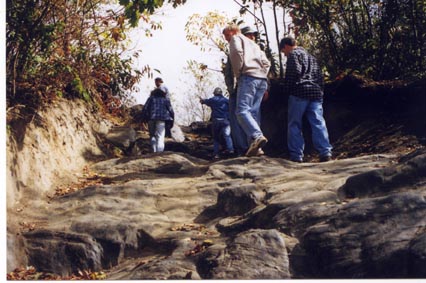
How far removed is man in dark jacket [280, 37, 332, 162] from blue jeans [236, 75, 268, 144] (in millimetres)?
445

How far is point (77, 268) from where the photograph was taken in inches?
214

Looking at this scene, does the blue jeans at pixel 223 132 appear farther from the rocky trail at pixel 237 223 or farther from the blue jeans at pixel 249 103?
the rocky trail at pixel 237 223

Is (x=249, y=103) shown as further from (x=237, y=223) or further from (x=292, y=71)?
(x=237, y=223)

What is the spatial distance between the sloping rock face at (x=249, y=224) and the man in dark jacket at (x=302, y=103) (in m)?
0.45

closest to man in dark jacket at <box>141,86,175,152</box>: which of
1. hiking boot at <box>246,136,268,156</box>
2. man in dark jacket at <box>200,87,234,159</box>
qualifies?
man in dark jacket at <box>200,87,234,159</box>

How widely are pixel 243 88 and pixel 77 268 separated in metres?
3.60

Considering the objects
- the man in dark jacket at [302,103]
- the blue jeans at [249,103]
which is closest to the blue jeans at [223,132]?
the blue jeans at [249,103]

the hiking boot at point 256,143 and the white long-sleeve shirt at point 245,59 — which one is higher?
the white long-sleeve shirt at point 245,59

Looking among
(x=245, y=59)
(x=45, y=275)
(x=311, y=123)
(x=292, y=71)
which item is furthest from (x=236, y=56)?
(x=45, y=275)

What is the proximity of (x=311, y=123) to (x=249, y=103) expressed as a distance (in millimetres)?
879

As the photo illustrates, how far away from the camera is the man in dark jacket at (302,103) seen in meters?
7.76

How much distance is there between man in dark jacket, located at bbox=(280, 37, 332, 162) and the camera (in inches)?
305

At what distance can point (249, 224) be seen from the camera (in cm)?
568

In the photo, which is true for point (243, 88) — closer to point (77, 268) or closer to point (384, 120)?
point (384, 120)
